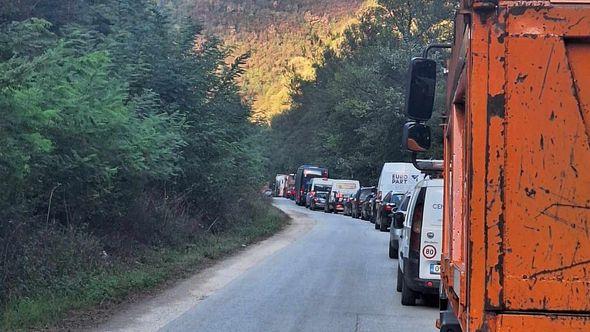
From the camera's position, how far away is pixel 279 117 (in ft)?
340

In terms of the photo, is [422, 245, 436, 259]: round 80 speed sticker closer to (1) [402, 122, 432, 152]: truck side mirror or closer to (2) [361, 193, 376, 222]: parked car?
(1) [402, 122, 432, 152]: truck side mirror

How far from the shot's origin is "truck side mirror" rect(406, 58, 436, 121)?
547cm

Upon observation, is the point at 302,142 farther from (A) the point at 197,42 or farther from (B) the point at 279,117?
(A) the point at 197,42

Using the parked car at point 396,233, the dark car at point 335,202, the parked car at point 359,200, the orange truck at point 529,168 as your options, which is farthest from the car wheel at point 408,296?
the dark car at point 335,202

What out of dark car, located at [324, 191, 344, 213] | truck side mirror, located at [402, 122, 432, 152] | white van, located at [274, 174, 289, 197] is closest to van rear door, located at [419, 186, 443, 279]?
truck side mirror, located at [402, 122, 432, 152]

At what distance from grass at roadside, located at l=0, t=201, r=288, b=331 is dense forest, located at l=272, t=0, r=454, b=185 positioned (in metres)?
20.2

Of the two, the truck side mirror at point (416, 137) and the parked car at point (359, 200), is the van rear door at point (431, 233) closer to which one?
the truck side mirror at point (416, 137)

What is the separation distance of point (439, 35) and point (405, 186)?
2197 cm

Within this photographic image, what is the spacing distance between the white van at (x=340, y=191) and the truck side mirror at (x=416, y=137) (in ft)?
147

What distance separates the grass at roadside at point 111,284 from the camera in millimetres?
9500

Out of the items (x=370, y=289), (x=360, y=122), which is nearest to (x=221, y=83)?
(x=370, y=289)

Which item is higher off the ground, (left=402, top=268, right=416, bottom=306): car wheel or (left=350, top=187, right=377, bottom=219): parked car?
(left=350, top=187, right=377, bottom=219): parked car

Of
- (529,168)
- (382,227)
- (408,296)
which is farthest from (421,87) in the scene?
(382,227)

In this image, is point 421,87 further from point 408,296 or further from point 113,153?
point 113,153
